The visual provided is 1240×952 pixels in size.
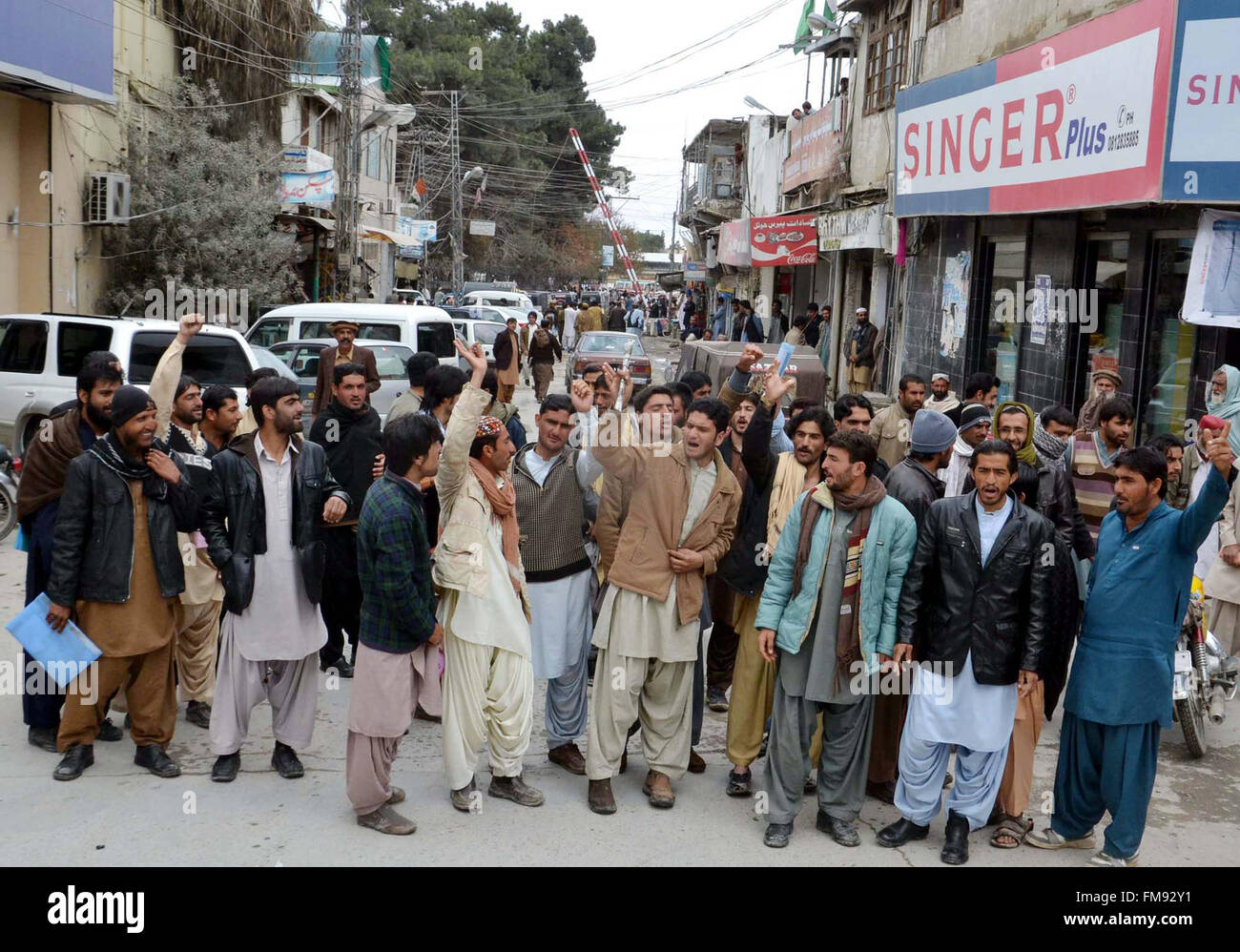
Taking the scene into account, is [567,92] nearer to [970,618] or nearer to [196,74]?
[196,74]

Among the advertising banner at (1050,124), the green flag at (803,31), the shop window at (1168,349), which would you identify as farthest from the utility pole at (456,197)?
the shop window at (1168,349)

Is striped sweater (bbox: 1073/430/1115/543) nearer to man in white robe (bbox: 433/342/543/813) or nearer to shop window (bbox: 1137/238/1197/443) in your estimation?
shop window (bbox: 1137/238/1197/443)

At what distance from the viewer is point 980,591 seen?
4836 millimetres

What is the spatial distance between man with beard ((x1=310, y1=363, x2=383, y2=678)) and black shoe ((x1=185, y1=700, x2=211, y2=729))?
74 cm

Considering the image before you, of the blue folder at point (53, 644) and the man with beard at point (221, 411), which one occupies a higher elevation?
the man with beard at point (221, 411)

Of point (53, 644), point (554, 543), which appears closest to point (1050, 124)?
point (554, 543)

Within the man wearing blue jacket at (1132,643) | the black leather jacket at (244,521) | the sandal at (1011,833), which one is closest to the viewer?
the man wearing blue jacket at (1132,643)

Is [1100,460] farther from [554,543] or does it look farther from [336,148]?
[336,148]

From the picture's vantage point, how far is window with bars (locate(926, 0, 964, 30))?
15.5 m

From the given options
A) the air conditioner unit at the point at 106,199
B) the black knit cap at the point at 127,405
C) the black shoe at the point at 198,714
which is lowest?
the black shoe at the point at 198,714

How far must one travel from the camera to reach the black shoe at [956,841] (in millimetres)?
4867

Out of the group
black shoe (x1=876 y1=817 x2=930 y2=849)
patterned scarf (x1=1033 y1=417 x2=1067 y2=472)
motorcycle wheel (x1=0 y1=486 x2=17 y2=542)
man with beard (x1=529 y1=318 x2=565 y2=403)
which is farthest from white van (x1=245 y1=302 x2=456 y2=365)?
black shoe (x1=876 y1=817 x2=930 y2=849)

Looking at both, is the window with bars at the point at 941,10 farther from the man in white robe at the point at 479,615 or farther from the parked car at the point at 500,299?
the parked car at the point at 500,299

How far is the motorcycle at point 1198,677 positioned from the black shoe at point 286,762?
4.25m
